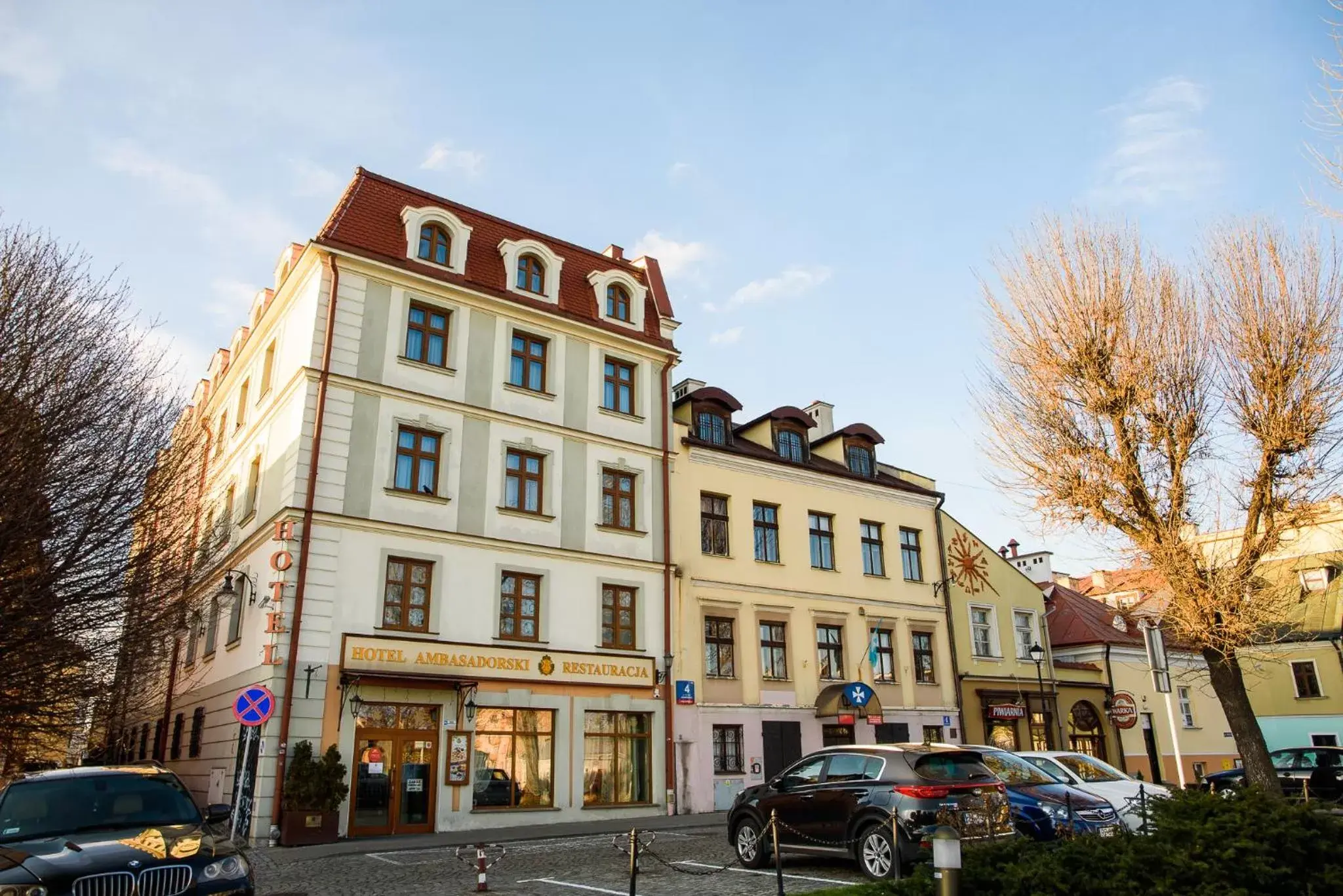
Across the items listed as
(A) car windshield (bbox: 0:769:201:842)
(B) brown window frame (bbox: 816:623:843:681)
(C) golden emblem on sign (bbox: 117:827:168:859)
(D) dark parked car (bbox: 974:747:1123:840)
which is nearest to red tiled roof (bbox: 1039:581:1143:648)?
(B) brown window frame (bbox: 816:623:843:681)

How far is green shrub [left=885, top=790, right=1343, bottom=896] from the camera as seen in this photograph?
7.45 meters

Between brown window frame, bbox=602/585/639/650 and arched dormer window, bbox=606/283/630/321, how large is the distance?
8.25m

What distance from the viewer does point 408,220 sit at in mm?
24500

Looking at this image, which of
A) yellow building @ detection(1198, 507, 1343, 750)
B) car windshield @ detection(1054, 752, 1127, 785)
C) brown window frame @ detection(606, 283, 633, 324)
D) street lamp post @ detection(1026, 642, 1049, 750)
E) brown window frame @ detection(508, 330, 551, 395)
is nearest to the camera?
car windshield @ detection(1054, 752, 1127, 785)

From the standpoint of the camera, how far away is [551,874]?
546 inches

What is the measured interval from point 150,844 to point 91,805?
180 cm

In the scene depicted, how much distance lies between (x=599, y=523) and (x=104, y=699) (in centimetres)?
1265

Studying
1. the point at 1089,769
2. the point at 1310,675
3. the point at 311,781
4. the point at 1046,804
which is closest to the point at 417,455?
the point at 311,781

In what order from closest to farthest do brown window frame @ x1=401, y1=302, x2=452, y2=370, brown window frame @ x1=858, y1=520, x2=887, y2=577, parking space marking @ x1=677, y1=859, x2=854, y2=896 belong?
1. parking space marking @ x1=677, y1=859, x2=854, y2=896
2. brown window frame @ x1=401, y1=302, x2=452, y2=370
3. brown window frame @ x1=858, y1=520, x2=887, y2=577

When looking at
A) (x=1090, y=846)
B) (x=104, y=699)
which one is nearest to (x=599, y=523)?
(x=104, y=699)

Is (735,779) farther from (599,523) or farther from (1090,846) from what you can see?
(1090,846)

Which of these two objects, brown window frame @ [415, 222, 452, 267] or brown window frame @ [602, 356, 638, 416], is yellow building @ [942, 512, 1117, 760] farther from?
brown window frame @ [415, 222, 452, 267]

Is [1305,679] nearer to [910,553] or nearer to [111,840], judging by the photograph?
[910,553]

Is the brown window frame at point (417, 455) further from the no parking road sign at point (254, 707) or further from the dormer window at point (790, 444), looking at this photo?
the dormer window at point (790, 444)
